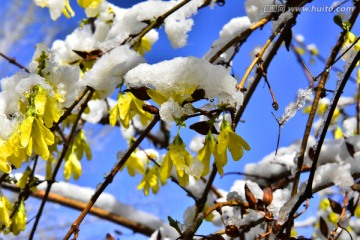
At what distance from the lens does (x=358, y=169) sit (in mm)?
1418

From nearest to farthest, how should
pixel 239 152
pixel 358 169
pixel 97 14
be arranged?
pixel 239 152, pixel 358 169, pixel 97 14

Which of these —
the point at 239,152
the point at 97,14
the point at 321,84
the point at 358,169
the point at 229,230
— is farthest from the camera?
the point at 97,14

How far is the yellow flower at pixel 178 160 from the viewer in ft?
2.65

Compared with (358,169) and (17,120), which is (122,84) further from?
(358,169)

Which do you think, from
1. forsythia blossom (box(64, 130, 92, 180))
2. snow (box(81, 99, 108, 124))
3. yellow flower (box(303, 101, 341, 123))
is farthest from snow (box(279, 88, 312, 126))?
yellow flower (box(303, 101, 341, 123))

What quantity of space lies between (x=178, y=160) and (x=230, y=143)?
0.31 feet

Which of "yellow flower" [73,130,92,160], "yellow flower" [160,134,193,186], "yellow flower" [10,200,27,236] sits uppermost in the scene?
"yellow flower" [73,130,92,160]

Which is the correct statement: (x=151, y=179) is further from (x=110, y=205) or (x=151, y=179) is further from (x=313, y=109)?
(x=110, y=205)

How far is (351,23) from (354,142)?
0.44m

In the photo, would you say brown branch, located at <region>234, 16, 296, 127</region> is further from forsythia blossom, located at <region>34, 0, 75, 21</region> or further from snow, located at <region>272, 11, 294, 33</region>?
forsythia blossom, located at <region>34, 0, 75, 21</region>

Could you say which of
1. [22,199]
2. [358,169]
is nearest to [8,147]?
[22,199]

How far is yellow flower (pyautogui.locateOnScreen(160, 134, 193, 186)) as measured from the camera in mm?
808

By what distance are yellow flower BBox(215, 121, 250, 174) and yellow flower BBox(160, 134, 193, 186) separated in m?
0.05

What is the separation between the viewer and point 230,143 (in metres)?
0.82
